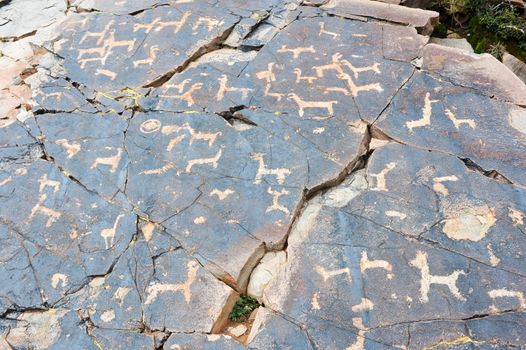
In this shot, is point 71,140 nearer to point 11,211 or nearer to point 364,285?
point 11,211

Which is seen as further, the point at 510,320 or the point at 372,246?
the point at 372,246

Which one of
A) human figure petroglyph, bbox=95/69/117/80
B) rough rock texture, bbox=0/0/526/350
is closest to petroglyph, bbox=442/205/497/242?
rough rock texture, bbox=0/0/526/350

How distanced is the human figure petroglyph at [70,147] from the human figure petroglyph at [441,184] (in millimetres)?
2202

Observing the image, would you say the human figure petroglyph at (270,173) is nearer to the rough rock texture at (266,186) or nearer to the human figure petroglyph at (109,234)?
the rough rock texture at (266,186)

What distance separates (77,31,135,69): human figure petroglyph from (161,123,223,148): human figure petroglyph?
964 mm

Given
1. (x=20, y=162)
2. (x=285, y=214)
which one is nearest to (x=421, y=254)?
(x=285, y=214)

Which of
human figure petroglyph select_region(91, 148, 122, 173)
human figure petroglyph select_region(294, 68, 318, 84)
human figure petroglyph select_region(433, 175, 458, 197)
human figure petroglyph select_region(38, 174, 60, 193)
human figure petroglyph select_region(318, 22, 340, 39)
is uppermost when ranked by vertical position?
human figure petroglyph select_region(318, 22, 340, 39)

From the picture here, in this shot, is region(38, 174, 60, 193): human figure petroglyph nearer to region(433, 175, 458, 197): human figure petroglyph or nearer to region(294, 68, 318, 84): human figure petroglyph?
region(294, 68, 318, 84): human figure petroglyph

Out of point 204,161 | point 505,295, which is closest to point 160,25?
point 204,161

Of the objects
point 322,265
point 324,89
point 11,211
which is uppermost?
point 324,89

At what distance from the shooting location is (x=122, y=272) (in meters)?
2.70

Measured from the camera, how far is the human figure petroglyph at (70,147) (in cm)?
331

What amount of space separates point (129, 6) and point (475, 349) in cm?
370

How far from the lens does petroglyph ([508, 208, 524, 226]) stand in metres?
2.66
